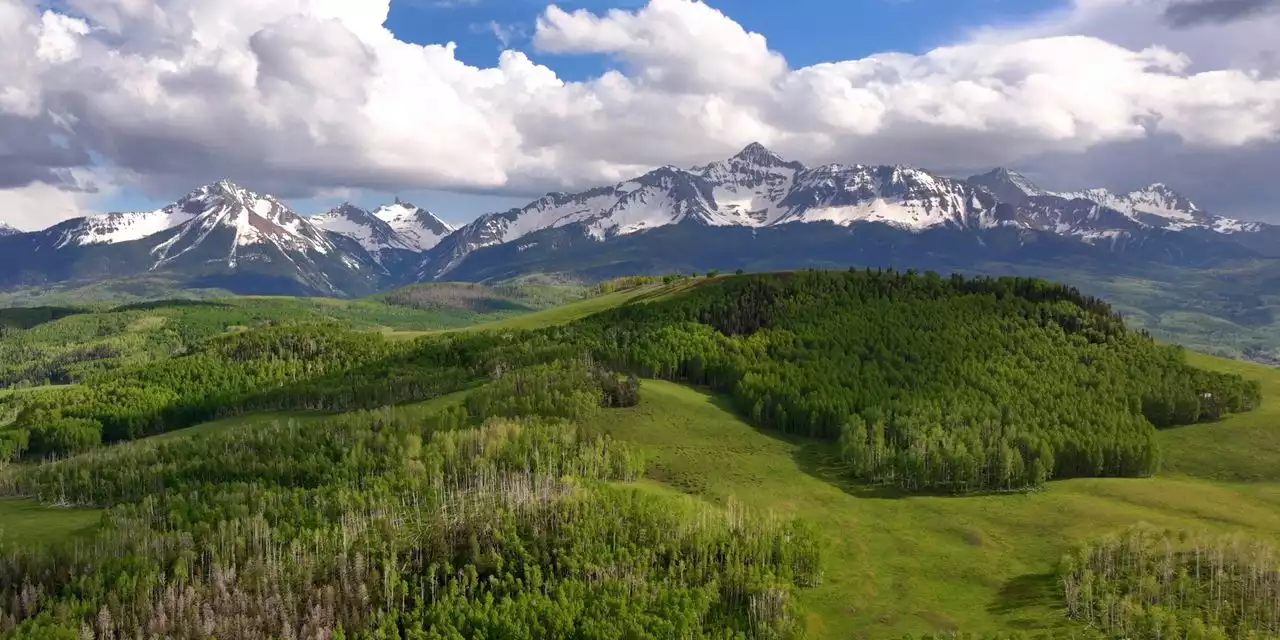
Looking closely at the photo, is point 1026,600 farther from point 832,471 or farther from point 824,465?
point 824,465

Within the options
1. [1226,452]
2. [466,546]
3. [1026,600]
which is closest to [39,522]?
[466,546]

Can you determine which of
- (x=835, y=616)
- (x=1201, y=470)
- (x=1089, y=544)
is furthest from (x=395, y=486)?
(x=1201, y=470)

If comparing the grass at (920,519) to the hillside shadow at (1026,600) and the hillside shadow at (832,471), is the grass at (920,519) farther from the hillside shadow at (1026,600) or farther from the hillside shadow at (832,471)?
the hillside shadow at (832,471)

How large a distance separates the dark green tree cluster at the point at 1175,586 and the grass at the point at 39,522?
487ft

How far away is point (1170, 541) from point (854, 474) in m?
59.2

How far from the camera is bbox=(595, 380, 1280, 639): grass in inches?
4294

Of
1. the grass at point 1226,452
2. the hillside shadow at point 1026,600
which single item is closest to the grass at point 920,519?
the hillside shadow at point 1026,600

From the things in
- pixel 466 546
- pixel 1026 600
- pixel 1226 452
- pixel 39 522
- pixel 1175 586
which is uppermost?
pixel 466 546

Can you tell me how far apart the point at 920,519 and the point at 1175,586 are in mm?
42111

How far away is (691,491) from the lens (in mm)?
148500

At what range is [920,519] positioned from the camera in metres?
143

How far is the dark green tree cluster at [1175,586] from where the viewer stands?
3853 inches

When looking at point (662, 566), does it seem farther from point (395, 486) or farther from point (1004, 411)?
point (1004, 411)

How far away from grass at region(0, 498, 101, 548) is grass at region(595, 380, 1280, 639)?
3778 inches
